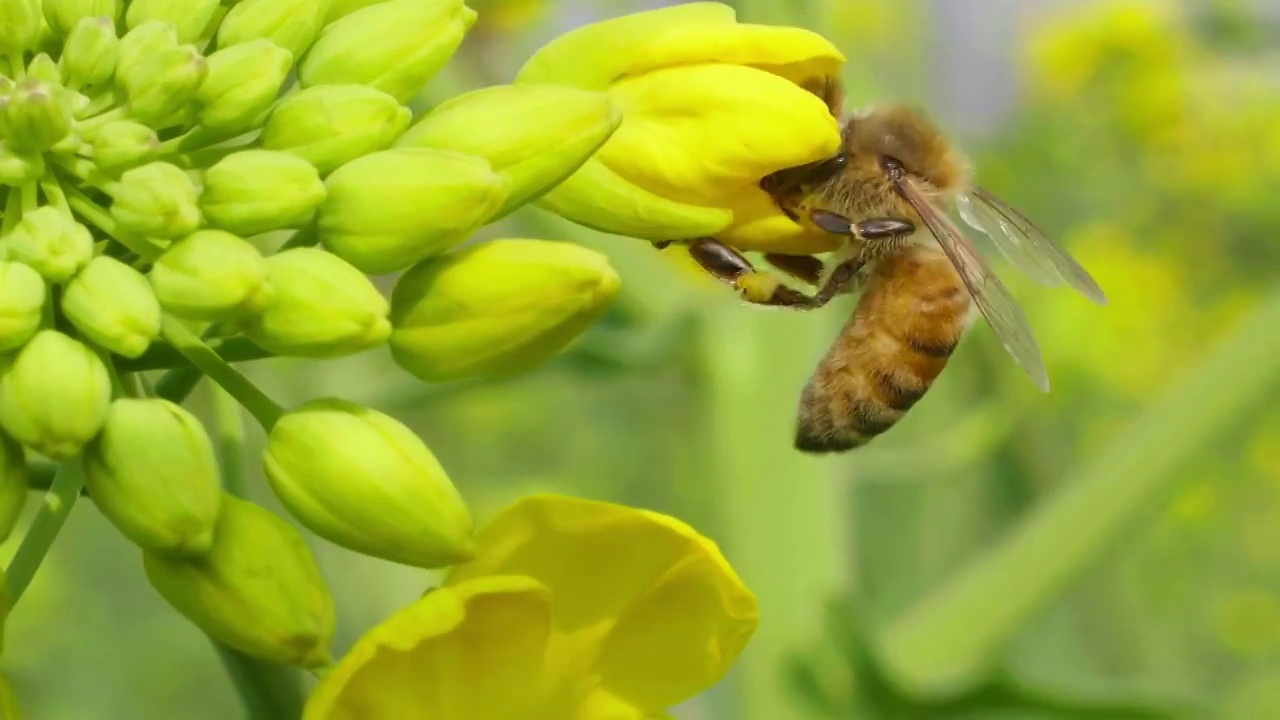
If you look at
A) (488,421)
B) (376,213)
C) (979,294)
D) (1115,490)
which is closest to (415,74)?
(376,213)

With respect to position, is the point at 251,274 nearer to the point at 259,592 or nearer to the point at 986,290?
the point at 259,592

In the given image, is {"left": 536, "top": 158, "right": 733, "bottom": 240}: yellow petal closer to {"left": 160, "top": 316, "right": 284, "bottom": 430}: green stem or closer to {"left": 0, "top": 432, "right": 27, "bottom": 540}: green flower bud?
{"left": 160, "top": 316, "right": 284, "bottom": 430}: green stem

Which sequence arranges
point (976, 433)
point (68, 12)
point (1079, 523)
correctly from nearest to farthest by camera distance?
1. point (68, 12)
2. point (1079, 523)
3. point (976, 433)

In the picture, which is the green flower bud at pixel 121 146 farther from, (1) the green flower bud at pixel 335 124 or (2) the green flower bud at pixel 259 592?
(2) the green flower bud at pixel 259 592

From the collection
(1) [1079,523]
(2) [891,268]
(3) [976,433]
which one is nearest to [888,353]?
(2) [891,268]

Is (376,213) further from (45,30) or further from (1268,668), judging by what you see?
(1268,668)

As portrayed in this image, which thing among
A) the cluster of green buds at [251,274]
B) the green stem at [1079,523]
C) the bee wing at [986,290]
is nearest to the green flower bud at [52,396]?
the cluster of green buds at [251,274]
